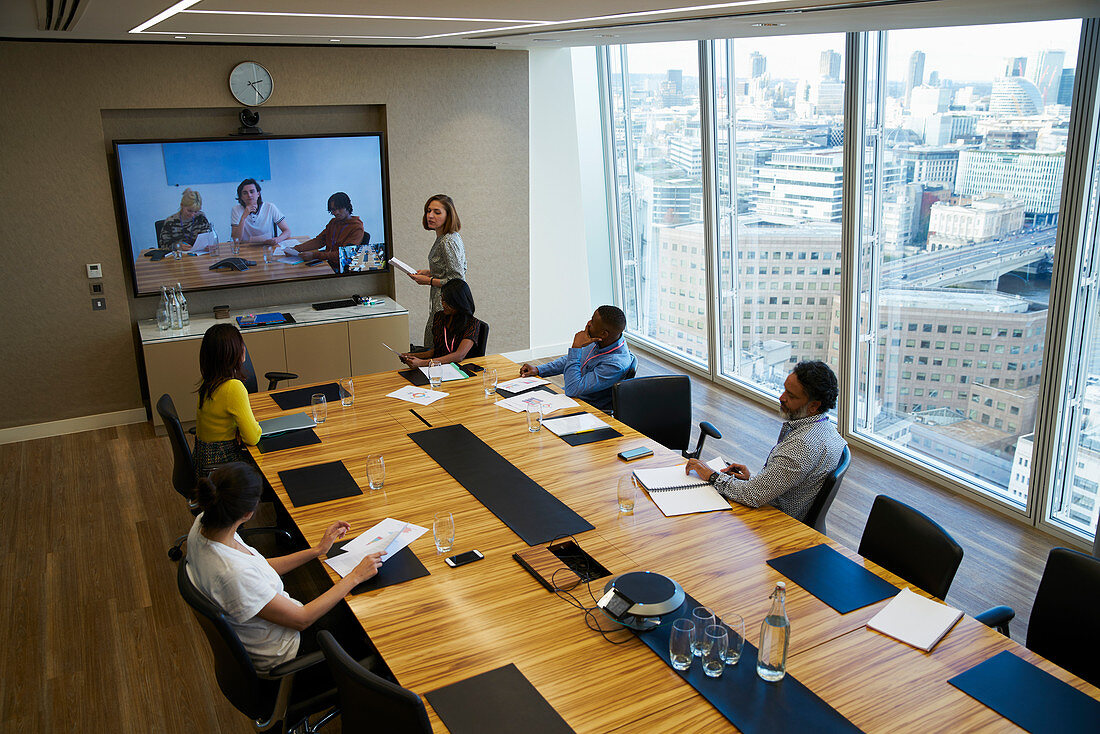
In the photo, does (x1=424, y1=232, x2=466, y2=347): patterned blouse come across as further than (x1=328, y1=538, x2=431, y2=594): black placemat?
Yes

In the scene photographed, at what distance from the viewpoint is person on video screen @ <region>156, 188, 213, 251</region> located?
670 cm

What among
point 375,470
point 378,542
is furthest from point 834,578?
point 375,470

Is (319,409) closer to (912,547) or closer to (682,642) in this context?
(682,642)

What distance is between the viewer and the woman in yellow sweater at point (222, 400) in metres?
4.16

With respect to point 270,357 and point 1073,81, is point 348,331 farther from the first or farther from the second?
point 1073,81

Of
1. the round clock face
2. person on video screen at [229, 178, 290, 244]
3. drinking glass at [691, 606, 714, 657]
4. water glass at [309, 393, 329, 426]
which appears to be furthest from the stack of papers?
the round clock face

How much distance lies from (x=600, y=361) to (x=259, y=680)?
288cm

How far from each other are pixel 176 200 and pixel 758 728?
20.3 feet

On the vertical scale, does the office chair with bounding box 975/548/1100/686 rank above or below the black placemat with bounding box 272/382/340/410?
below

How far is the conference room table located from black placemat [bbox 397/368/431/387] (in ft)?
4.09

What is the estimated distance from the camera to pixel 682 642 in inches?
97.0

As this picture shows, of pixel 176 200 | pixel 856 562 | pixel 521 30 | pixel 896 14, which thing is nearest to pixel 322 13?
pixel 521 30

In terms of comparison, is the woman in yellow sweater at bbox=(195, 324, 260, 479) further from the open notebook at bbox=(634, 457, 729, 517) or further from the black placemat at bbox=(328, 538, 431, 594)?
the open notebook at bbox=(634, 457, 729, 517)

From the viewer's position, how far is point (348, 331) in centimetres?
721
